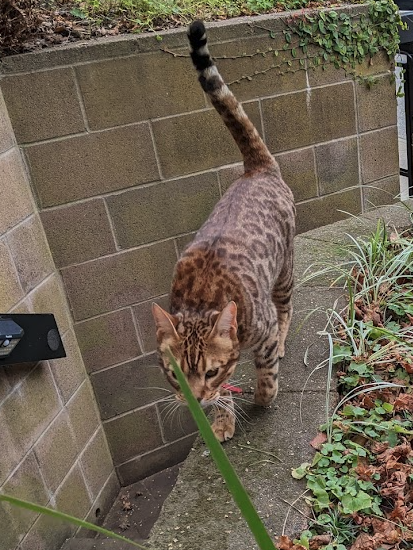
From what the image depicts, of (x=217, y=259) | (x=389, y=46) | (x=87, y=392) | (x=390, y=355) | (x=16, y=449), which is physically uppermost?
(x=389, y=46)

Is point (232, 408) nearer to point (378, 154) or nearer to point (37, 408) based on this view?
point (37, 408)

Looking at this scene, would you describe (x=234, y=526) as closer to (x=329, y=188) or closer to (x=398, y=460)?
(x=398, y=460)

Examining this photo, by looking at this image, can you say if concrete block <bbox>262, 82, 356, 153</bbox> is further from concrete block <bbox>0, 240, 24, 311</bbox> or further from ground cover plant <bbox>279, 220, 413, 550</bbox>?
concrete block <bbox>0, 240, 24, 311</bbox>

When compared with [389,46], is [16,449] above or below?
below

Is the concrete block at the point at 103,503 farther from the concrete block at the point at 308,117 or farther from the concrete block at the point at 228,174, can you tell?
the concrete block at the point at 308,117

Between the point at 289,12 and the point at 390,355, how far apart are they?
222 centimetres

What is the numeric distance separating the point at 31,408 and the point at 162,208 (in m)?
1.29

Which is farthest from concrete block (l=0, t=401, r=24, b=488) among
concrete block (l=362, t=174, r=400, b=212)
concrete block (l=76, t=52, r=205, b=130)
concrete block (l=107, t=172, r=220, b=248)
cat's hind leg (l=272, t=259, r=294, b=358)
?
concrete block (l=362, t=174, r=400, b=212)

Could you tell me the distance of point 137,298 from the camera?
3.07 m

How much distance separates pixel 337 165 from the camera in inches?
140

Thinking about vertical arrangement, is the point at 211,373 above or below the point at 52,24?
below

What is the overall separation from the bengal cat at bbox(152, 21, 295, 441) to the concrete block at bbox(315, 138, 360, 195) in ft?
2.97

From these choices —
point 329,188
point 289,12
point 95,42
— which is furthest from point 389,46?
point 95,42

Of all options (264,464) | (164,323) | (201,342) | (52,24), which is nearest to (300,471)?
(264,464)
